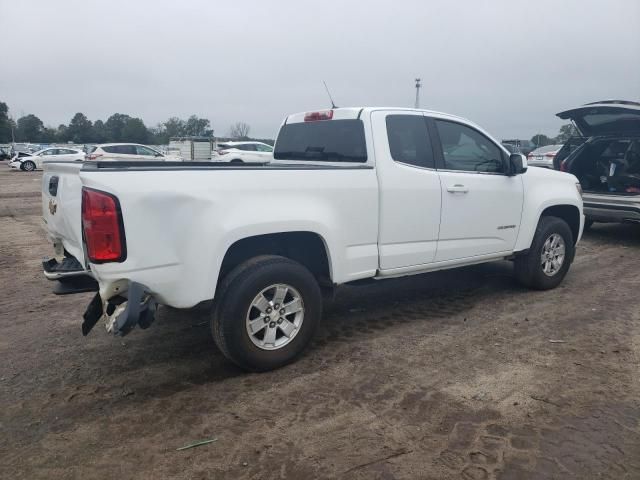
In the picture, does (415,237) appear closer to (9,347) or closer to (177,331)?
(177,331)

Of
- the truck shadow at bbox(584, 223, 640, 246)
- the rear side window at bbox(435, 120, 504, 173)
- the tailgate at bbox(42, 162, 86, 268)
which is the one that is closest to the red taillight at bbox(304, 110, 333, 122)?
the rear side window at bbox(435, 120, 504, 173)

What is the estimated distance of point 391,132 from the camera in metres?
4.49

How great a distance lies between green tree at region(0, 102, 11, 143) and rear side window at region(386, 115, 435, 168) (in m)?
80.1

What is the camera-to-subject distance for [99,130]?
258ft

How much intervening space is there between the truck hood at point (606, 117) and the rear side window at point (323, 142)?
5.27 m

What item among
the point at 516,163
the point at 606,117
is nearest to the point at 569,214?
the point at 516,163

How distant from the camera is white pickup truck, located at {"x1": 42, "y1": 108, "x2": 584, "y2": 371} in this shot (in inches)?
125

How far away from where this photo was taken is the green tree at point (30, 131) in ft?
267

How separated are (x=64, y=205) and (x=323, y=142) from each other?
7.61 feet

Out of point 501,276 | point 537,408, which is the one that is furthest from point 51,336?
point 501,276

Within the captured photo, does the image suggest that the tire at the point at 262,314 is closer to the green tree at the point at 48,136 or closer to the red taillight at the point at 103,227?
the red taillight at the point at 103,227

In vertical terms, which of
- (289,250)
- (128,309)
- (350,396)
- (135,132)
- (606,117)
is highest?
(135,132)

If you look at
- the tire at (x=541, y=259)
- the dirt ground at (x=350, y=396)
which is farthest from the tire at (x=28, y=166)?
the tire at (x=541, y=259)

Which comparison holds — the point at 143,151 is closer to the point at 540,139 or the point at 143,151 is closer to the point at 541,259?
the point at 541,259
